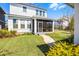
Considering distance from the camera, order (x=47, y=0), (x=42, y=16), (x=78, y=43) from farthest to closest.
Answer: (x=42, y=16), (x=78, y=43), (x=47, y=0)

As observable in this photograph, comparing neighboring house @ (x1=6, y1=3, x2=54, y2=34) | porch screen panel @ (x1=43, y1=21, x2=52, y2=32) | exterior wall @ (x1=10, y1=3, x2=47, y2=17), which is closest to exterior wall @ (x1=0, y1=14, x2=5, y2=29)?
neighboring house @ (x1=6, y1=3, x2=54, y2=34)

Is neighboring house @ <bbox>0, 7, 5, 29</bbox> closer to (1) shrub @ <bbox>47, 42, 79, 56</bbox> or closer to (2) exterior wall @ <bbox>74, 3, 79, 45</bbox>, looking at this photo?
(1) shrub @ <bbox>47, 42, 79, 56</bbox>

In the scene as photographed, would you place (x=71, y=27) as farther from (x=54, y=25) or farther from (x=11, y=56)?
(x=11, y=56)

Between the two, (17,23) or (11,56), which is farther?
(17,23)

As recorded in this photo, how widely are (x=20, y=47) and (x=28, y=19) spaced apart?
4.74 feet

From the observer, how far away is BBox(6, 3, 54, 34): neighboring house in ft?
39.6

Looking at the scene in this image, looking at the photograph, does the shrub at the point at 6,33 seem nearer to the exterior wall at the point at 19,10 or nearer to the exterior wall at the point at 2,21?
the exterior wall at the point at 2,21

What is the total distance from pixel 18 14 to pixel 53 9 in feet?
5.61

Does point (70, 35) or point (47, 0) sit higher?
point (47, 0)

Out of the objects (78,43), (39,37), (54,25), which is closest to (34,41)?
(39,37)

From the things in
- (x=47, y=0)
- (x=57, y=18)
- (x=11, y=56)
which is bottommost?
(x=11, y=56)

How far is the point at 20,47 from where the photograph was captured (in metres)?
11.8

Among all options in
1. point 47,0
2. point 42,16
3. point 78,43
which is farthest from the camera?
point 42,16

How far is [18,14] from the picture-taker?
12.1 metres
